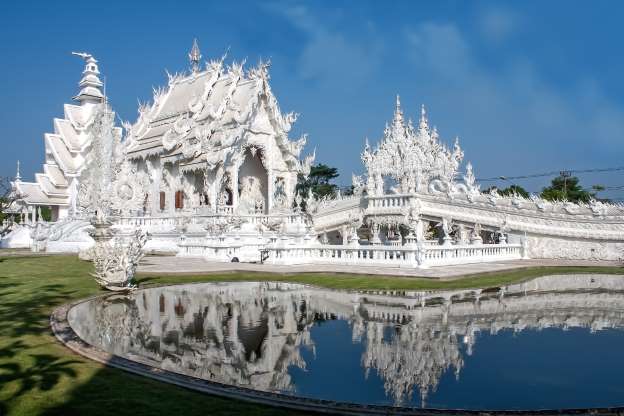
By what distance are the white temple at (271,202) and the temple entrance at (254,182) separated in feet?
0.24

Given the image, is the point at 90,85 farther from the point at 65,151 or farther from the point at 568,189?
the point at 568,189

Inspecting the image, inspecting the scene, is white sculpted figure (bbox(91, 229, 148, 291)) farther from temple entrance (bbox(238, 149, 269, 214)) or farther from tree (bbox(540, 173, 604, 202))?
tree (bbox(540, 173, 604, 202))

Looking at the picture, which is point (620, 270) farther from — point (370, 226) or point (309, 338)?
point (309, 338)

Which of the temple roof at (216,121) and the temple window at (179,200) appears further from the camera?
the temple window at (179,200)

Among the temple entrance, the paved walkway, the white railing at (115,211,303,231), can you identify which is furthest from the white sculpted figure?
the temple entrance

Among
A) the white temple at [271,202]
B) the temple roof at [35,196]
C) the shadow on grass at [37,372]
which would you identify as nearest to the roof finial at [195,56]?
the white temple at [271,202]

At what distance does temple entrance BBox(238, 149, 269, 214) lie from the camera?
33.4 metres

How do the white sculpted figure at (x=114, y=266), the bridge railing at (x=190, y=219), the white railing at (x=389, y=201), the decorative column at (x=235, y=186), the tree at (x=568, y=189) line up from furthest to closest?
the tree at (x=568, y=189) < the decorative column at (x=235, y=186) < the bridge railing at (x=190, y=219) < the white railing at (x=389, y=201) < the white sculpted figure at (x=114, y=266)

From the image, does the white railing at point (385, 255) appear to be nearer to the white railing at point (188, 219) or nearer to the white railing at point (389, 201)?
the white railing at point (389, 201)

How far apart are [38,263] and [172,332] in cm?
1445

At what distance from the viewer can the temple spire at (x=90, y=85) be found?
49125mm

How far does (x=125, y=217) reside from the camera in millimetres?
30844

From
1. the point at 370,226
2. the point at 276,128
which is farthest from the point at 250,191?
the point at 370,226

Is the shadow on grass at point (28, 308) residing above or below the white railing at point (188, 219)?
below
